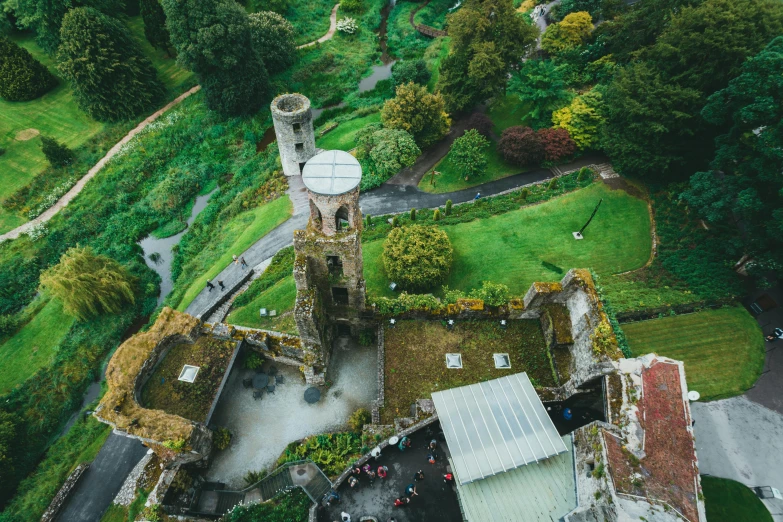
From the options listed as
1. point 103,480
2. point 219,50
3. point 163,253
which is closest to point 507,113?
point 219,50

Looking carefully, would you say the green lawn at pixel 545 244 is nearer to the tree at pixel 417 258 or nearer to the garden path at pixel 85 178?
the tree at pixel 417 258

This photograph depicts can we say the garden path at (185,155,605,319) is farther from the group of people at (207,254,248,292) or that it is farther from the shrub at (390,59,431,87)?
the shrub at (390,59,431,87)

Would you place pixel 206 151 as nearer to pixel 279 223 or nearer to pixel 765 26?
pixel 279 223

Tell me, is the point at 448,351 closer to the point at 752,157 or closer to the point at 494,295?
the point at 494,295

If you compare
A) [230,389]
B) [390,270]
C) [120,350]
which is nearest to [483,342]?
[390,270]

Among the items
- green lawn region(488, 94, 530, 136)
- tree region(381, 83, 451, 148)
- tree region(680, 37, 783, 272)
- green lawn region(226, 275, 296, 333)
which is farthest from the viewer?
green lawn region(488, 94, 530, 136)

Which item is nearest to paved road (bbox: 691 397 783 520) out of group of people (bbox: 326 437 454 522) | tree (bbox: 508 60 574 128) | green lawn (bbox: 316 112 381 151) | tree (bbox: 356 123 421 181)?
group of people (bbox: 326 437 454 522)
